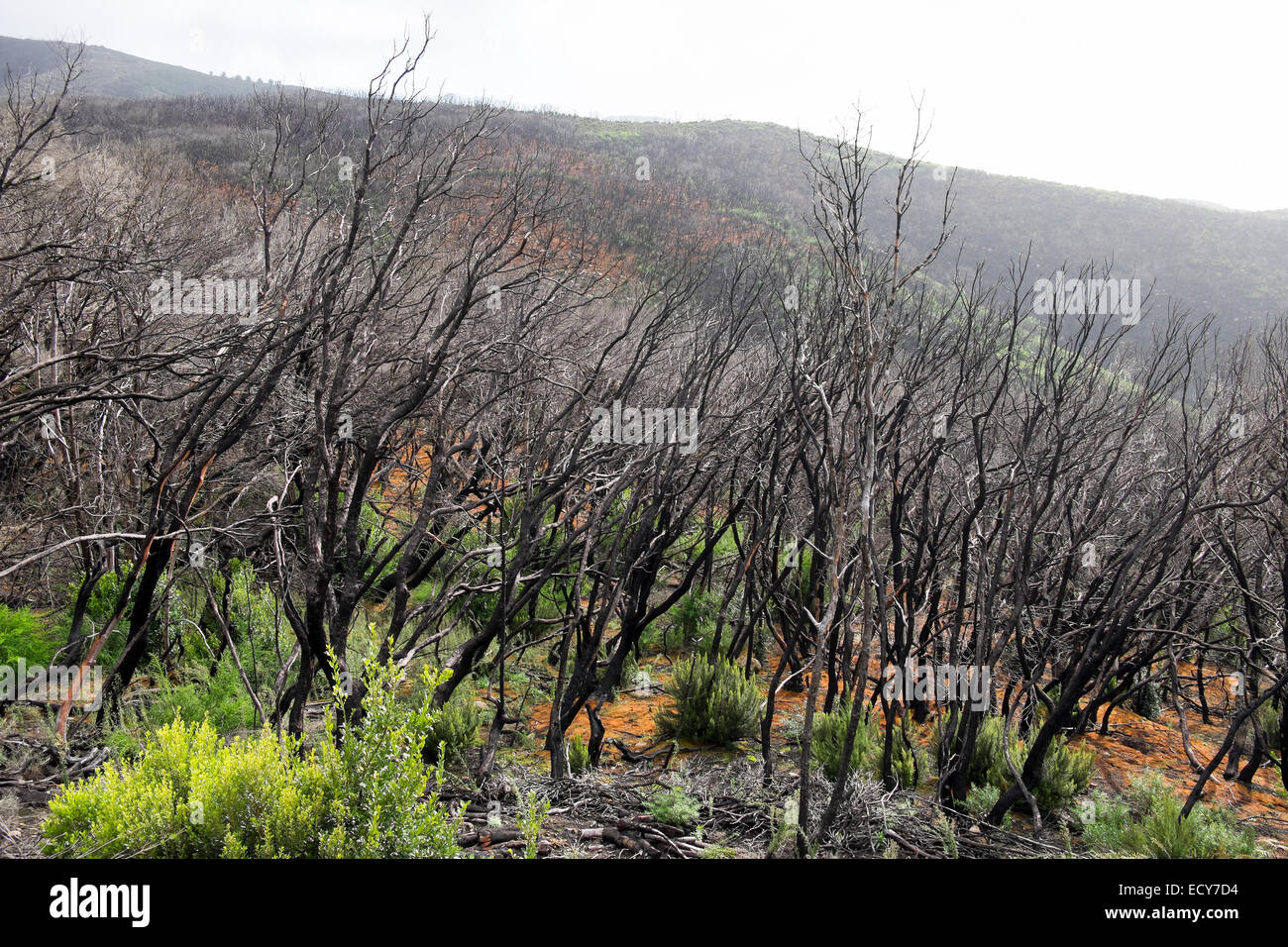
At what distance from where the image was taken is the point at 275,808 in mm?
2564

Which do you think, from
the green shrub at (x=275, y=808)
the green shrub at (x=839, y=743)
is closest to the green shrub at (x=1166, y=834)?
the green shrub at (x=839, y=743)

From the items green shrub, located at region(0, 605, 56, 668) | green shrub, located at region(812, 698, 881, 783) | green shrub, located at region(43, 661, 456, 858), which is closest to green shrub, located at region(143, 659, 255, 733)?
green shrub, located at region(0, 605, 56, 668)

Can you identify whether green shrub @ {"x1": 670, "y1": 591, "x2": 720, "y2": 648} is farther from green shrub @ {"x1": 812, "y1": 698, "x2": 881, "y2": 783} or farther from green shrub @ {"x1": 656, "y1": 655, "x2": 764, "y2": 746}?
green shrub @ {"x1": 812, "y1": 698, "x2": 881, "y2": 783}

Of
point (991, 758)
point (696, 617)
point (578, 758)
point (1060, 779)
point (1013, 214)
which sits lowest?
point (696, 617)

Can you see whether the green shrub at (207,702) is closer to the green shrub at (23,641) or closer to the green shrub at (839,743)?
the green shrub at (23,641)

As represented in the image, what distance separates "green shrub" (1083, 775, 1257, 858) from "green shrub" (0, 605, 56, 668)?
6.68m

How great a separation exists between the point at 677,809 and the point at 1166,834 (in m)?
2.46

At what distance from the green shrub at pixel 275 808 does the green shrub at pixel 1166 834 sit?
338 cm

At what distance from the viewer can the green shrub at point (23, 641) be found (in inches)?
199

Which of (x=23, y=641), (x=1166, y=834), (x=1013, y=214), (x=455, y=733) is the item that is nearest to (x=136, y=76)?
(x=1013, y=214)

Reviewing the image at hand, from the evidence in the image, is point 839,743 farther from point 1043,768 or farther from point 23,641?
point 23,641

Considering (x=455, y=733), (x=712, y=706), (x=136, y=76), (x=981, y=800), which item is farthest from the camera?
(x=136, y=76)
